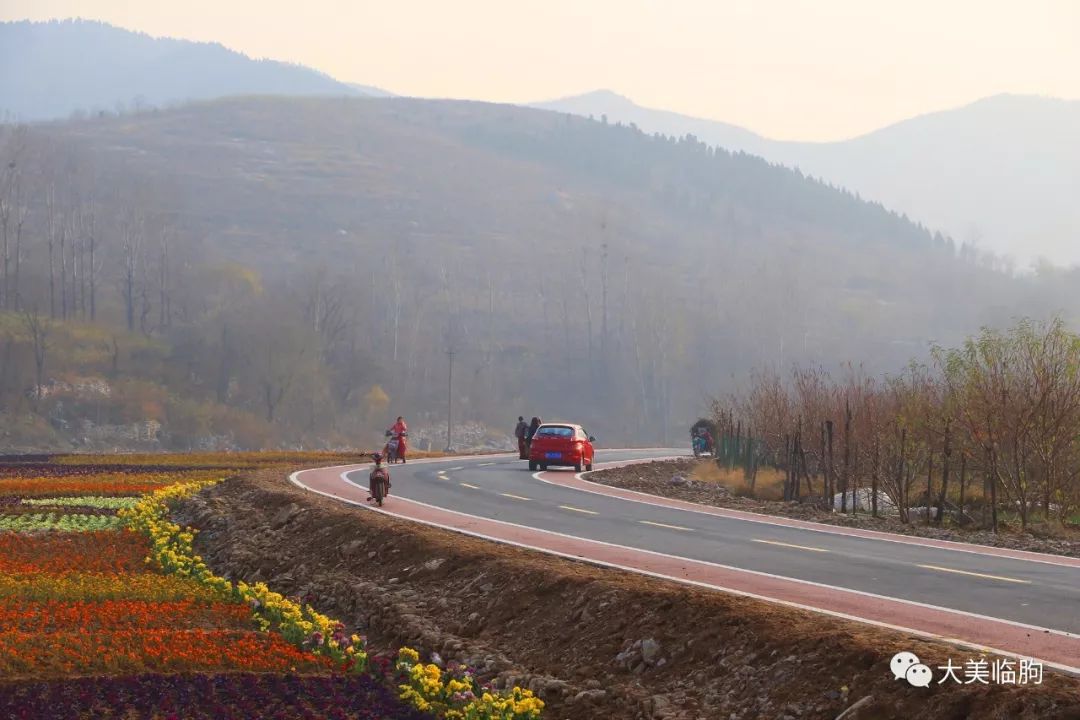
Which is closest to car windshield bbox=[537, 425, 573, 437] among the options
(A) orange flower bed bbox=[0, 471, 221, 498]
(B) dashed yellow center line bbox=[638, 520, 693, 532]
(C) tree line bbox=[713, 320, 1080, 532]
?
(C) tree line bbox=[713, 320, 1080, 532]

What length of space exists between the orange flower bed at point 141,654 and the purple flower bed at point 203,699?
504 millimetres

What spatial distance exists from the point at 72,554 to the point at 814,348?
141014 mm

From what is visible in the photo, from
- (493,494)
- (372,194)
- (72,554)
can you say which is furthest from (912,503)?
(372,194)

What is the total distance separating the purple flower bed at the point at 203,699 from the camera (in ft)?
38.0

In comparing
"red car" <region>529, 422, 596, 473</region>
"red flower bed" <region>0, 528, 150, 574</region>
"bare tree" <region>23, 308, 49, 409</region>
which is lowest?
"bare tree" <region>23, 308, 49, 409</region>

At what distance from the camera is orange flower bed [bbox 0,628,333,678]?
13.1 metres

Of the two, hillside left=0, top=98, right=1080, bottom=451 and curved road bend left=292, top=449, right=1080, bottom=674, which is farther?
hillside left=0, top=98, right=1080, bottom=451

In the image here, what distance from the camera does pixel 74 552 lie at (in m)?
22.2

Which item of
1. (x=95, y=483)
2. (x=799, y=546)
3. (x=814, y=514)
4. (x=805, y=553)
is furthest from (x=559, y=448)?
(x=805, y=553)

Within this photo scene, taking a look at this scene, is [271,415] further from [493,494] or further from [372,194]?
[372,194]

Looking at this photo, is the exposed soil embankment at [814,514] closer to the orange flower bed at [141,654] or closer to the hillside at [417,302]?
the orange flower bed at [141,654]

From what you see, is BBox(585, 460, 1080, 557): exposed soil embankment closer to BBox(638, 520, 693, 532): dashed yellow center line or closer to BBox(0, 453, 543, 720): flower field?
BBox(638, 520, 693, 532): dashed yellow center line

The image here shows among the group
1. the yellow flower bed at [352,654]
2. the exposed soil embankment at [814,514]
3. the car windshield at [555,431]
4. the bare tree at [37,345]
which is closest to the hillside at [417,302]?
the bare tree at [37,345]

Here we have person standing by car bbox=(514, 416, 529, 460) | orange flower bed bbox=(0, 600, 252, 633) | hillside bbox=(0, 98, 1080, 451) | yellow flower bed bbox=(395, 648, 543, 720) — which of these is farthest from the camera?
hillside bbox=(0, 98, 1080, 451)
